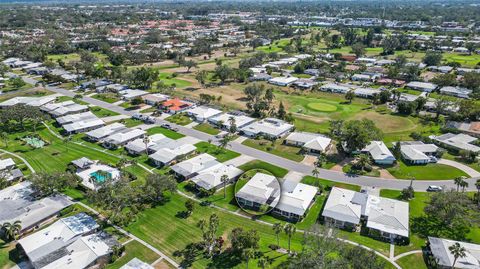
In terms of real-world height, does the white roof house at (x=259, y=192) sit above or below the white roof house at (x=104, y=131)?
below

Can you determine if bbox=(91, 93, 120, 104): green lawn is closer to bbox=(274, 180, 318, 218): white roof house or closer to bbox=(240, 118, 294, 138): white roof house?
bbox=(240, 118, 294, 138): white roof house

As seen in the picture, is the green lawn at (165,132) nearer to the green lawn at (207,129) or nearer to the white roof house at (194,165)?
the green lawn at (207,129)

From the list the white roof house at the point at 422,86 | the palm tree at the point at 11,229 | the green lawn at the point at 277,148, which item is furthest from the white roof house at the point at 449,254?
the white roof house at the point at 422,86

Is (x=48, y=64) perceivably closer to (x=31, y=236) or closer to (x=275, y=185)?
(x=31, y=236)

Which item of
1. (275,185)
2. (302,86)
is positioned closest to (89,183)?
(275,185)

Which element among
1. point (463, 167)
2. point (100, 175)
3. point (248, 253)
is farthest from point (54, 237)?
point (463, 167)

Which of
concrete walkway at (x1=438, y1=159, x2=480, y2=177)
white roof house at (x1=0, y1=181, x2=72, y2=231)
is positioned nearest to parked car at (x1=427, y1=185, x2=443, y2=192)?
concrete walkway at (x1=438, y1=159, x2=480, y2=177)

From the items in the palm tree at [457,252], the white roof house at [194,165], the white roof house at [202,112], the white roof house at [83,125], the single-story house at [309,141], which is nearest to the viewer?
the palm tree at [457,252]
